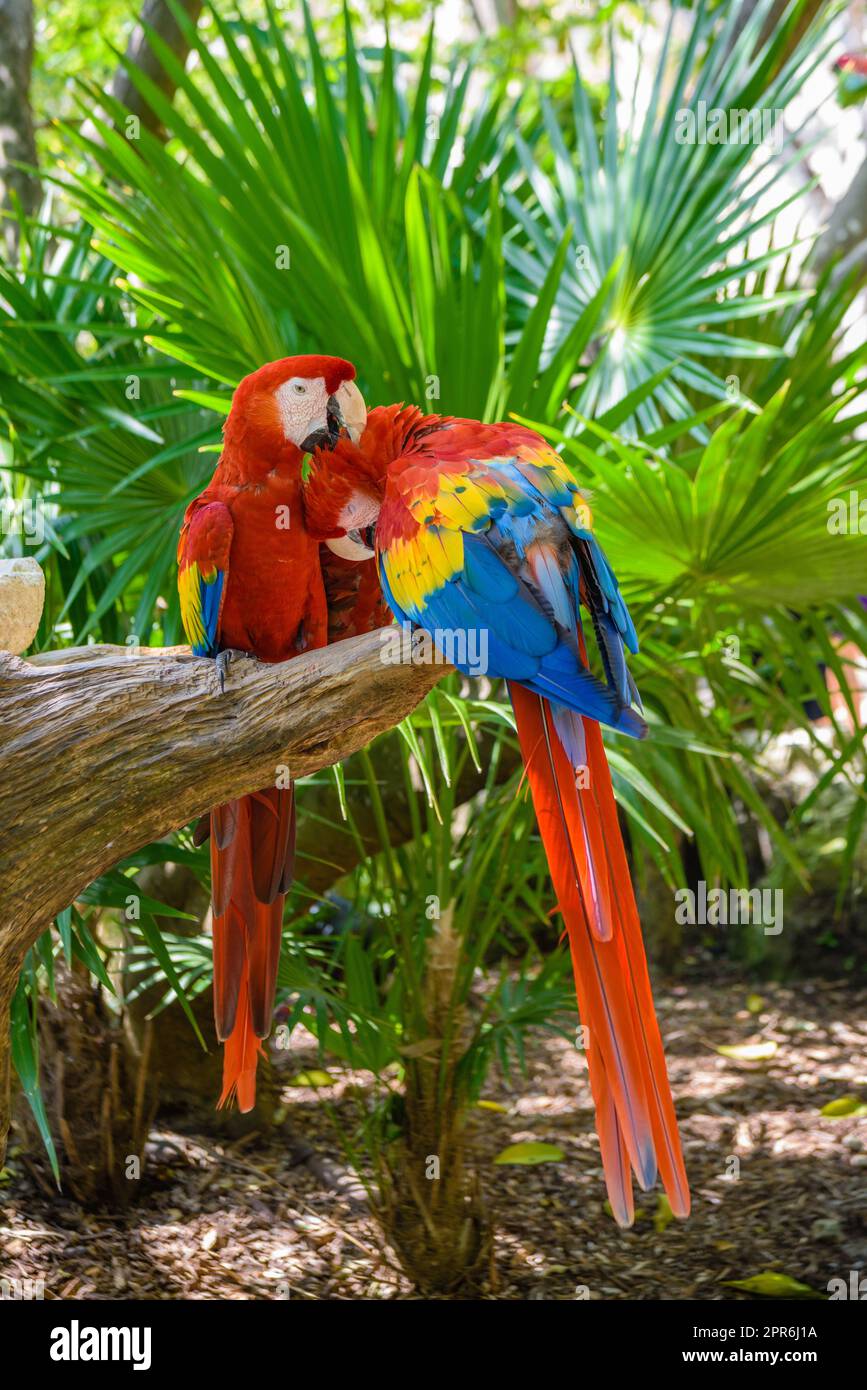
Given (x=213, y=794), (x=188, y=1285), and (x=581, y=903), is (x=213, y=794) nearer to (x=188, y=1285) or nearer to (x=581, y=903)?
(x=581, y=903)

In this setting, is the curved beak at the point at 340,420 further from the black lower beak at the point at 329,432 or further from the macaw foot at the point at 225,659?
the macaw foot at the point at 225,659

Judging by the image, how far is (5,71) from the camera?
11.5ft

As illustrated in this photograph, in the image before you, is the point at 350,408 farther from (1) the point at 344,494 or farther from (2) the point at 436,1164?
(2) the point at 436,1164

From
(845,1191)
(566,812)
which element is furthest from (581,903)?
(845,1191)

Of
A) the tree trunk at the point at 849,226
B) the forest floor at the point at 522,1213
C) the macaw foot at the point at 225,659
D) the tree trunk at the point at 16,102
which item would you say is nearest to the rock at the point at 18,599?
the macaw foot at the point at 225,659

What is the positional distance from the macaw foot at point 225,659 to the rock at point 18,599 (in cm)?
31

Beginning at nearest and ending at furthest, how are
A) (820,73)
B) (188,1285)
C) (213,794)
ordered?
(213,794) → (188,1285) → (820,73)

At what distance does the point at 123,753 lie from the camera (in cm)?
153

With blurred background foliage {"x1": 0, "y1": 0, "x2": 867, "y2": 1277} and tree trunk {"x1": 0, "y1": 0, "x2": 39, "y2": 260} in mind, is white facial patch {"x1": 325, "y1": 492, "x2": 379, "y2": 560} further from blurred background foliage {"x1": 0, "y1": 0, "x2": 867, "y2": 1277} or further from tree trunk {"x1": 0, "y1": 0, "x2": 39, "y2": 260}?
tree trunk {"x1": 0, "y1": 0, "x2": 39, "y2": 260}

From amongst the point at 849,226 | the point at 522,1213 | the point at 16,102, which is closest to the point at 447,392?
the point at 522,1213

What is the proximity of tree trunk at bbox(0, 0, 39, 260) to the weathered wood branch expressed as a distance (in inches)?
95.2

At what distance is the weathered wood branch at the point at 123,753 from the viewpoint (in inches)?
58.8

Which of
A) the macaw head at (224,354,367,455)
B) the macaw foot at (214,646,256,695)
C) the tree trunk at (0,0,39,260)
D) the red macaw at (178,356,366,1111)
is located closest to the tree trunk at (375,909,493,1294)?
the red macaw at (178,356,366,1111)
